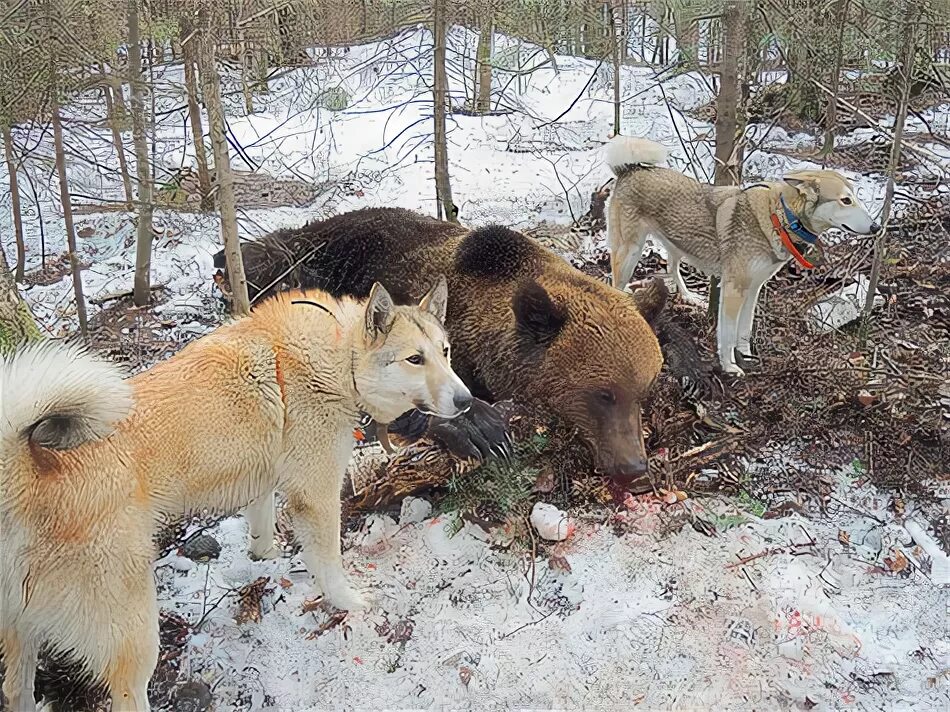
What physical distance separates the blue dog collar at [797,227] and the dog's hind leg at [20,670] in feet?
16.7

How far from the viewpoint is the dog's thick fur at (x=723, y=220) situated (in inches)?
215

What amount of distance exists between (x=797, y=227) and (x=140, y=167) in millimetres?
5516

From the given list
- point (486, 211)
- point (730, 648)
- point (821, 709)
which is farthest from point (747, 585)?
point (486, 211)

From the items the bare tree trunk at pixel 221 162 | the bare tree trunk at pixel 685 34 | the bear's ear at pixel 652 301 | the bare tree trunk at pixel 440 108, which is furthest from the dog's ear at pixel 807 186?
the bare tree trunk at pixel 221 162

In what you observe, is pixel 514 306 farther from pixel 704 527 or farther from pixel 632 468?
pixel 704 527

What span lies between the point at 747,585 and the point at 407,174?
7.06 meters

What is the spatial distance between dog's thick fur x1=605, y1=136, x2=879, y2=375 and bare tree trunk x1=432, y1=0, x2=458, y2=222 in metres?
1.59

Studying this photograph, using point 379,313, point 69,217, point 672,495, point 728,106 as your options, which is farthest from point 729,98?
point 69,217

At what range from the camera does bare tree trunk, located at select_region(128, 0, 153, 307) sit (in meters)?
6.49

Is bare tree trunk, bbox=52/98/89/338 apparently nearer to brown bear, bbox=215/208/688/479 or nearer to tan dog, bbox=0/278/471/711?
brown bear, bbox=215/208/688/479

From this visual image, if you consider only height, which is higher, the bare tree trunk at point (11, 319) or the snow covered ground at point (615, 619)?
the bare tree trunk at point (11, 319)

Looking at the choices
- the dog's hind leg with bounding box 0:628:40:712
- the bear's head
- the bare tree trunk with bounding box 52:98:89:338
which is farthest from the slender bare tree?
the dog's hind leg with bounding box 0:628:40:712

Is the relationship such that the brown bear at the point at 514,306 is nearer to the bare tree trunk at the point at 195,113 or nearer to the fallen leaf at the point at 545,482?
the fallen leaf at the point at 545,482

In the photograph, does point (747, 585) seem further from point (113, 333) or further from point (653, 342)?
point (113, 333)
